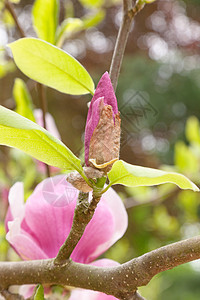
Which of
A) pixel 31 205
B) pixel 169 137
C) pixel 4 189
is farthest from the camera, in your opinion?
pixel 169 137

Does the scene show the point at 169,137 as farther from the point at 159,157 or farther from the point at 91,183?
the point at 91,183

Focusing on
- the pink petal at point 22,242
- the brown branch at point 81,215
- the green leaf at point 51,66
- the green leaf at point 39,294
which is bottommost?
the pink petal at point 22,242

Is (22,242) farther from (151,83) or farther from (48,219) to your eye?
(151,83)

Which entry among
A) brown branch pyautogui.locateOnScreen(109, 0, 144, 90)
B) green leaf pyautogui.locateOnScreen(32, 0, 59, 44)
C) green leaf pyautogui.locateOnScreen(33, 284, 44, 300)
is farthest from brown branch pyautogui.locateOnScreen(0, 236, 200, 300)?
green leaf pyautogui.locateOnScreen(32, 0, 59, 44)

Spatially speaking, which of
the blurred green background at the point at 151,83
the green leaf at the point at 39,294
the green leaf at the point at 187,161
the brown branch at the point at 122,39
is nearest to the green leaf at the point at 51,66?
the brown branch at the point at 122,39

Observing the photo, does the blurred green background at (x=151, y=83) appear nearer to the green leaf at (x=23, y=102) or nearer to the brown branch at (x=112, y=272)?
the green leaf at (x=23, y=102)

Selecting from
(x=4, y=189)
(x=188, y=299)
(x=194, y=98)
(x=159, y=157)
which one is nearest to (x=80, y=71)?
(x=4, y=189)

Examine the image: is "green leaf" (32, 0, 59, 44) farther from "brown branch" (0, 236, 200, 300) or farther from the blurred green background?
the blurred green background
